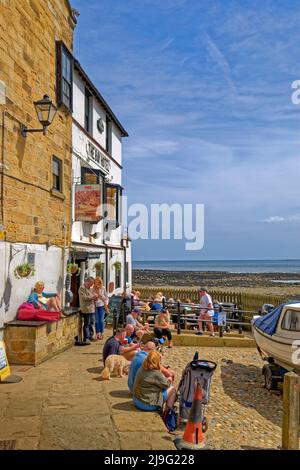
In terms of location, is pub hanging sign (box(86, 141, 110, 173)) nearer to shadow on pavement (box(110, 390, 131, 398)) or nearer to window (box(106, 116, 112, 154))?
window (box(106, 116, 112, 154))

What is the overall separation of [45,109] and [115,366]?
6.11 meters

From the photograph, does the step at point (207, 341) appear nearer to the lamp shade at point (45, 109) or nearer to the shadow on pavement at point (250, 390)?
the shadow on pavement at point (250, 390)

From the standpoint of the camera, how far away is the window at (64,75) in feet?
41.8

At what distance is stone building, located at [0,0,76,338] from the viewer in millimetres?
9570

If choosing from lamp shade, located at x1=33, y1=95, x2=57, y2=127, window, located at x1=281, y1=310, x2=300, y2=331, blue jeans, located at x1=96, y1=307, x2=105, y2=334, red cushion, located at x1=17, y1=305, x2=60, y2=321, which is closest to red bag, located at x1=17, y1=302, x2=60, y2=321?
red cushion, located at x1=17, y1=305, x2=60, y2=321

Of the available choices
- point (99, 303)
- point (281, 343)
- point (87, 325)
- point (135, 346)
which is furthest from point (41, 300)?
point (281, 343)

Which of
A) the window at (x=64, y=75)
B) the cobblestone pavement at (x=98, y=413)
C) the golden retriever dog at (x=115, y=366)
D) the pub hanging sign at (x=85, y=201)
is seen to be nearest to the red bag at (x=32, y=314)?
the cobblestone pavement at (x=98, y=413)

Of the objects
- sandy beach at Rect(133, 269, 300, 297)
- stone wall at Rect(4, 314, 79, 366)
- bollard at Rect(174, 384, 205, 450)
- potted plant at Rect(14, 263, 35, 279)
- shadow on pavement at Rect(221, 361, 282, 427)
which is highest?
potted plant at Rect(14, 263, 35, 279)

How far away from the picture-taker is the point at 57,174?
1320 cm

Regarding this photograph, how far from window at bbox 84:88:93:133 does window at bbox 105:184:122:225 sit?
10.6 ft

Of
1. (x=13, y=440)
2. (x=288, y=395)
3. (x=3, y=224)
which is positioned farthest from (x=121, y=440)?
(x=3, y=224)

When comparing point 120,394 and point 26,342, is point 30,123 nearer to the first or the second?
point 26,342

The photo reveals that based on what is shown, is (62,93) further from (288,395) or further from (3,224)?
(288,395)

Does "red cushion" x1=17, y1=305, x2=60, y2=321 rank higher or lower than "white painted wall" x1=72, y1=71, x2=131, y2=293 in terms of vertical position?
lower
